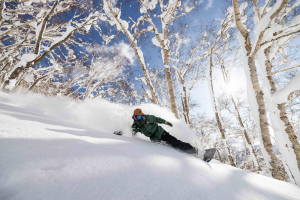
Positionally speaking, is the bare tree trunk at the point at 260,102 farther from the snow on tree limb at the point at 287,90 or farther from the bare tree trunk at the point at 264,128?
the snow on tree limb at the point at 287,90

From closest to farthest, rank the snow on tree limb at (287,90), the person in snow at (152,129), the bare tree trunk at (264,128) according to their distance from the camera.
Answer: the snow on tree limb at (287,90) → the bare tree trunk at (264,128) → the person in snow at (152,129)

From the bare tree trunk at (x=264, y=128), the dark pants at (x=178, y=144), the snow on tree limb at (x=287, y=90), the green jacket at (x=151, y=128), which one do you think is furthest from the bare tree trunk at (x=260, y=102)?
the green jacket at (x=151, y=128)

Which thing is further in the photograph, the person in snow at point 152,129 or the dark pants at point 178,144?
the person in snow at point 152,129

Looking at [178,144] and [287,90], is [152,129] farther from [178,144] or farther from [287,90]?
[287,90]

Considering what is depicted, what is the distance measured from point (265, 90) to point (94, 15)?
646 cm

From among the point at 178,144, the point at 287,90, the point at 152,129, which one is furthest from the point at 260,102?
the point at 152,129

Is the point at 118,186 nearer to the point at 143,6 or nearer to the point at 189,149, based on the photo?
the point at 189,149

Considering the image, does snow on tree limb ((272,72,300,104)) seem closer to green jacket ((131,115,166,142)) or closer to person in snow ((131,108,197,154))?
person in snow ((131,108,197,154))

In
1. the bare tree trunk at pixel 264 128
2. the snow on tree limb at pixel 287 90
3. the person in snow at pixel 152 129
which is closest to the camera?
the snow on tree limb at pixel 287 90

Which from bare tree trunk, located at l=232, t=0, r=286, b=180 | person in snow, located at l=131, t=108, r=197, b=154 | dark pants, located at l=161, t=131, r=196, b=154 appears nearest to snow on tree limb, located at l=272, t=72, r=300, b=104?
bare tree trunk, located at l=232, t=0, r=286, b=180

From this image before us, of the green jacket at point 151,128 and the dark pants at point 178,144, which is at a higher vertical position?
the green jacket at point 151,128

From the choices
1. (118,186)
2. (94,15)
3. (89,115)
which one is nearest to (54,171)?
(118,186)

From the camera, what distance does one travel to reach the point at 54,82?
31.7 feet

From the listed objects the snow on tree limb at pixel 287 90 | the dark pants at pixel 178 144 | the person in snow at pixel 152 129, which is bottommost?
the dark pants at pixel 178 144
